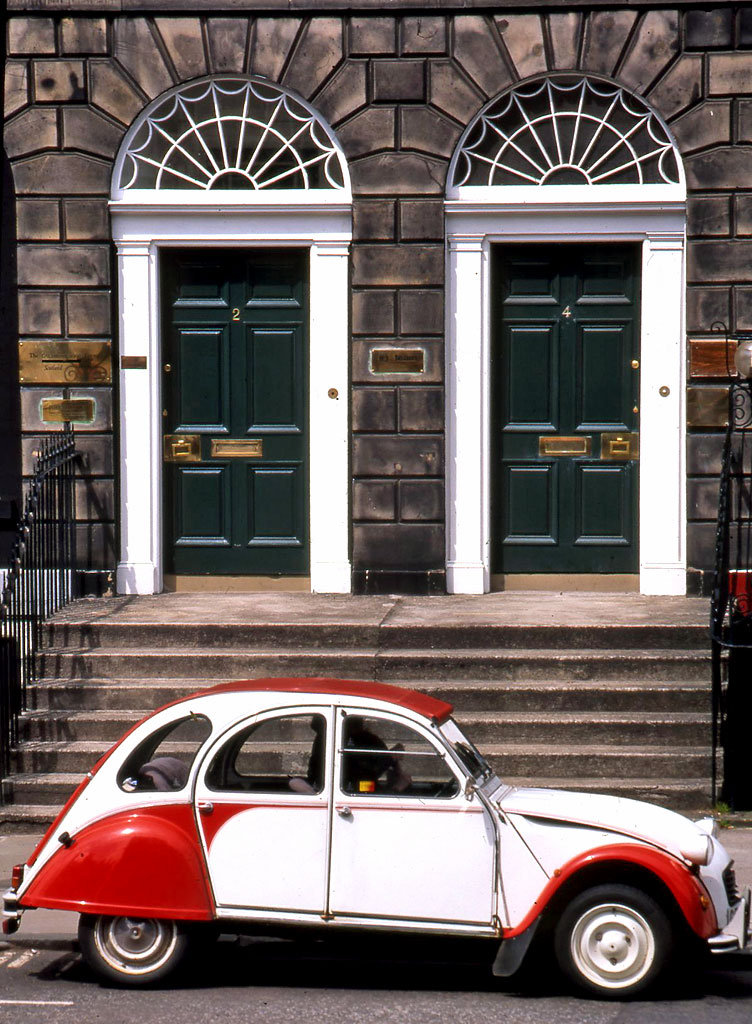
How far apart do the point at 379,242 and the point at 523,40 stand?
6.52 feet

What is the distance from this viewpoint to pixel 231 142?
1223 centimetres

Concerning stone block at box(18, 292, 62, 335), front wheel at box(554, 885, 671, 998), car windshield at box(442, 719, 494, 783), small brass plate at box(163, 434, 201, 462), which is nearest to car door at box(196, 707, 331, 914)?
car windshield at box(442, 719, 494, 783)

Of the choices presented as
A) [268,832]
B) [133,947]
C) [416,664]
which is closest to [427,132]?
[416,664]

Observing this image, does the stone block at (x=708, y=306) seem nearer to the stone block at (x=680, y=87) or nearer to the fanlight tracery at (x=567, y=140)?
the fanlight tracery at (x=567, y=140)

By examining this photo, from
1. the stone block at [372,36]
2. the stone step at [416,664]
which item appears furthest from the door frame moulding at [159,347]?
the stone step at [416,664]

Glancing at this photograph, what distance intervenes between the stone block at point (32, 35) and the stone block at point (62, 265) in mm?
1622

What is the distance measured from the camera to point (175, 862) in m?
6.46

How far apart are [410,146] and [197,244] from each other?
6.28 feet

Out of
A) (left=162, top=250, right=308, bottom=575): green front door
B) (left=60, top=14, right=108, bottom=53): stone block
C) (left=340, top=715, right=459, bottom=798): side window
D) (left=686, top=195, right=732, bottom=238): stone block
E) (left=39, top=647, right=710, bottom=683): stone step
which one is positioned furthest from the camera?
(left=162, top=250, right=308, bottom=575): green front door

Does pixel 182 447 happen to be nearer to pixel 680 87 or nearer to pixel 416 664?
pixel 416 664

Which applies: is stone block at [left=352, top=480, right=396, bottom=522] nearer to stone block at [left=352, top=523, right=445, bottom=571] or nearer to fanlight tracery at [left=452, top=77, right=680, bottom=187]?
stone block at [left=352, top=523, right=445, bottom=571]

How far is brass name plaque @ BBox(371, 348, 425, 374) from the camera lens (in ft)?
39.7

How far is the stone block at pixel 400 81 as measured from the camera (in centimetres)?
1205

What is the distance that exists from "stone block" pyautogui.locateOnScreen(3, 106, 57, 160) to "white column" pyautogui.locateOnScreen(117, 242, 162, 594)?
102 cm
